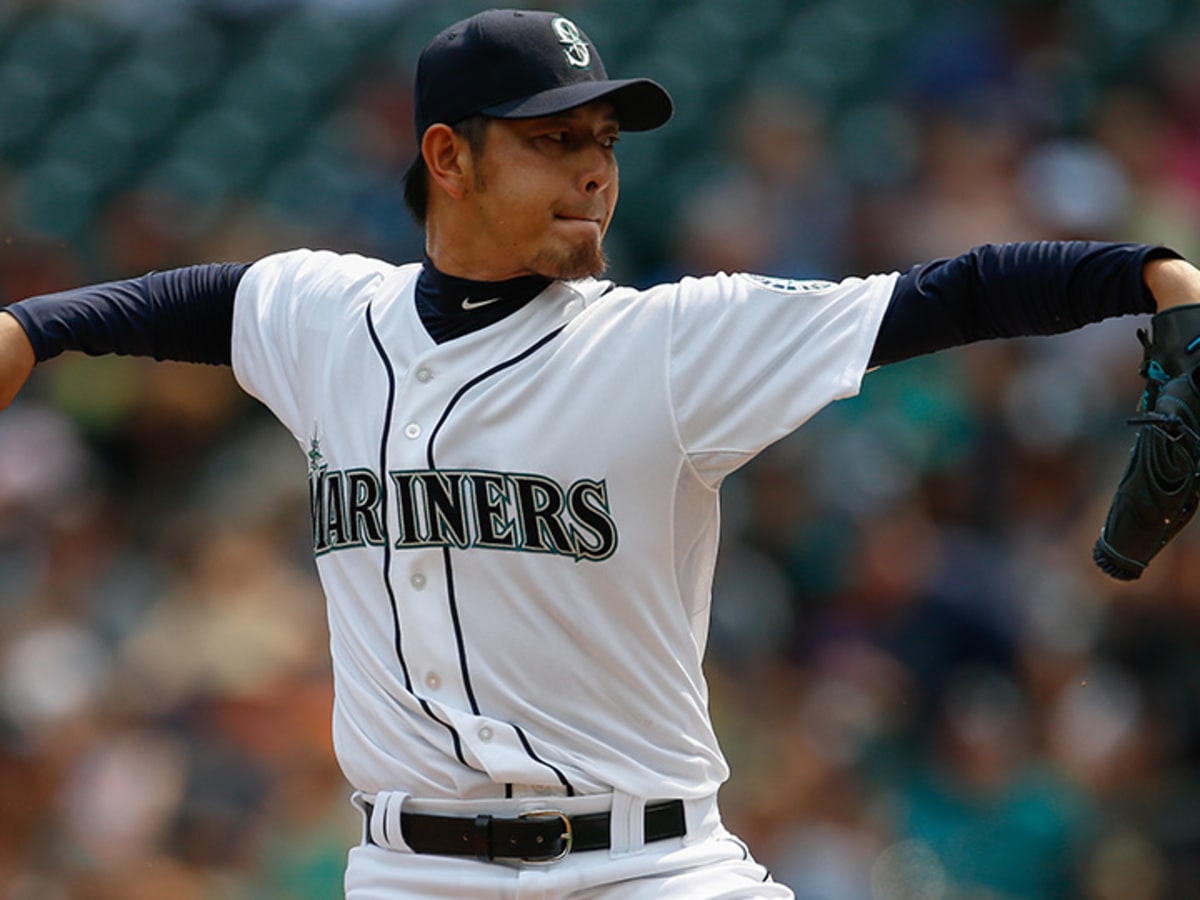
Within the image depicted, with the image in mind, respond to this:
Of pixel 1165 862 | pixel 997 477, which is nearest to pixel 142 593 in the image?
pixel 997 477

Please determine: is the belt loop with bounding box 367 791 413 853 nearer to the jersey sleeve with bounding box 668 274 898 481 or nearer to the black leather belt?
the black leather belt

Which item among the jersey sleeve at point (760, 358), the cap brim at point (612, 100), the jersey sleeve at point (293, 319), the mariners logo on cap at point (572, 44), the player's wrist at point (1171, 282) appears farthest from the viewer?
the jersey sleeve at point (293, 319)

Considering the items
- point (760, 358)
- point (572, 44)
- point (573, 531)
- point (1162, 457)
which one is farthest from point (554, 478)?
point (1162, 457)

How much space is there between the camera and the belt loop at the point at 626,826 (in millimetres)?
2389

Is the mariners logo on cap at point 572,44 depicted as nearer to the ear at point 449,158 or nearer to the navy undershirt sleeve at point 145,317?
the ear at point 449,158

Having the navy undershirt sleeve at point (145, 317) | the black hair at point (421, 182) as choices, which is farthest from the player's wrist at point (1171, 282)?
the navy undershirt sleeve at point (145, 317)

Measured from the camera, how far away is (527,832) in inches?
93.4

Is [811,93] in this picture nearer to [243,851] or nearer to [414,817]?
[243,851]

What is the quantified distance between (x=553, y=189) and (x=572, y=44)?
0.74ft

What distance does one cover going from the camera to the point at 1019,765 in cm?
499

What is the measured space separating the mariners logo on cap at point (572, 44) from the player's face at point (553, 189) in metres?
0.07

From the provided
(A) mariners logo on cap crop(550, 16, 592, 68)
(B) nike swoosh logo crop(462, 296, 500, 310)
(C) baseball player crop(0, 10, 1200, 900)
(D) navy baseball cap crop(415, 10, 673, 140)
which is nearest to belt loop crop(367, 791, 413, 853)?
(C) baseball player crop(0, 10, 1200, 900)

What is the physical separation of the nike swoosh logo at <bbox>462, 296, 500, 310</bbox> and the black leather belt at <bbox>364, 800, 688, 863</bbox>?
2.41ft

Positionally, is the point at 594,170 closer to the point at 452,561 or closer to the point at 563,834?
the point at 452,561
